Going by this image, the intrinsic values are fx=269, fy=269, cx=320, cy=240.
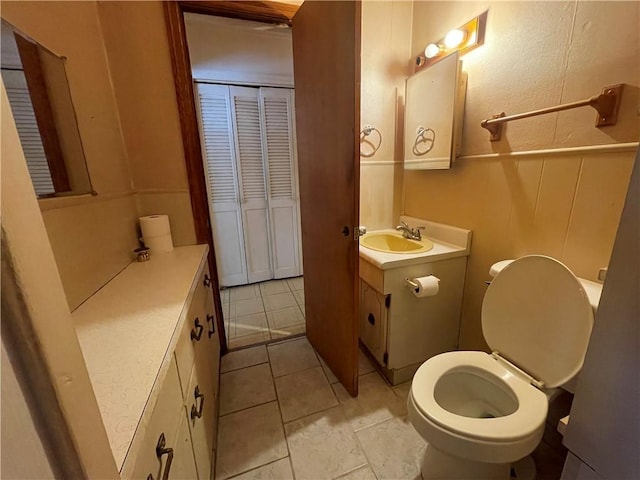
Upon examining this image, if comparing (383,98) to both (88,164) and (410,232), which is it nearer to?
(410,232)

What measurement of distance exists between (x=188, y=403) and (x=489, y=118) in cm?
170

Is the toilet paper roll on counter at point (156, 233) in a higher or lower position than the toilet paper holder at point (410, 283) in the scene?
higher

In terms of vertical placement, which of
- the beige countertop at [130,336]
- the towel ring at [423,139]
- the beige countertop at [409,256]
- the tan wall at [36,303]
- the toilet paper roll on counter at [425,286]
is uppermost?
the towel ring at [423,139]

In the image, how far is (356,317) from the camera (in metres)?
1.31

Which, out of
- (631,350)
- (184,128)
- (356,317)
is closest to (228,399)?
(356,317)

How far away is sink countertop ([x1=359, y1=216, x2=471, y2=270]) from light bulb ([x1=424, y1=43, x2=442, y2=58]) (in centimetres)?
95

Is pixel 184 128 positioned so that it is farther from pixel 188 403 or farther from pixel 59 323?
pixel 59 323

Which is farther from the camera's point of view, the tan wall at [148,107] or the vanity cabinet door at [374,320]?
the vanity cabinet door at [374,320]

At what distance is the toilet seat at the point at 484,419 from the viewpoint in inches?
32.9

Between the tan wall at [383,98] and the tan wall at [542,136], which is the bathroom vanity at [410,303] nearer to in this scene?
the tan wall at [542,136]

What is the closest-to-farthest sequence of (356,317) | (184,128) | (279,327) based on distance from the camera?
1. (356,317)
2. (184,128)
3. (279,327)

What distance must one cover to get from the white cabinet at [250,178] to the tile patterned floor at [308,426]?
1260 millimetres

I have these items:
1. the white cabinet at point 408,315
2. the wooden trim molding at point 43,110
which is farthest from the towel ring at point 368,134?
the wooden trim molding at point 43,110

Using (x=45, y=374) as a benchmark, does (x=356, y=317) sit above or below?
below
